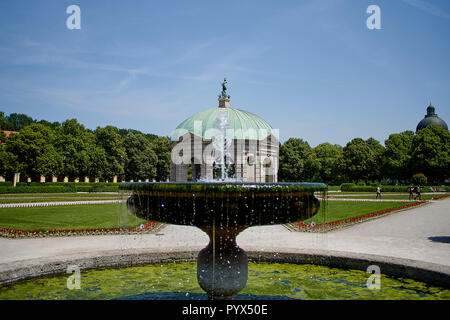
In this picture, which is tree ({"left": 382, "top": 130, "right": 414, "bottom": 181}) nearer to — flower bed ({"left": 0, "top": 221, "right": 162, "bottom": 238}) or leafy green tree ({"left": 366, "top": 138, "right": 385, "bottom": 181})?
leafy green tree ({"left": 366, "top": 138, "right": 385, "bottom": 181})

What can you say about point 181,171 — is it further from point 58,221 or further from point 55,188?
point 58,221

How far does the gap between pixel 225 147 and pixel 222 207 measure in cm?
4073

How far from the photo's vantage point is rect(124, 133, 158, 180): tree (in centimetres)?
7050

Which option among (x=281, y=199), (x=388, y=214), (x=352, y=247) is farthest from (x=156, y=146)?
(x=281, y=199)

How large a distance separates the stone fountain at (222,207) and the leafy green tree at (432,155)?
62.9 m

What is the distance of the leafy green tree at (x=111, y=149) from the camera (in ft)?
216

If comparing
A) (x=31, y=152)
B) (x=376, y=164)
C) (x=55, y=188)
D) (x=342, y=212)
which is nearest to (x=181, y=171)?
(x=55, y=188)

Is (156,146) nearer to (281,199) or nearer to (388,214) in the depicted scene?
(388,214)

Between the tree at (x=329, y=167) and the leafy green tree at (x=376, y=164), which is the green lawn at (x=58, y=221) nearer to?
the tree at (x=329, y=167)

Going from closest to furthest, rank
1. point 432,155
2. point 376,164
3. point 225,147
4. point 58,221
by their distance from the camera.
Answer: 1. point 58,221
2. point 225,147
3. point 432,155
4. point 376,164

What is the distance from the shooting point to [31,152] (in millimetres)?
54000

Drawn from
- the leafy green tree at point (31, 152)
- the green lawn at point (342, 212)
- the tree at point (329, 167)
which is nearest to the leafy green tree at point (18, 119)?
the leafy green tree at point (31, 152)
